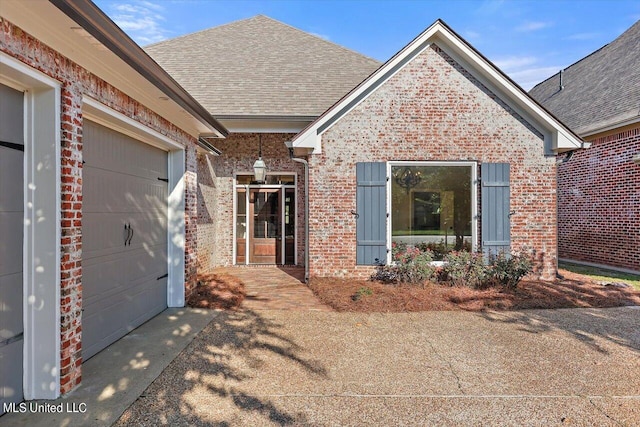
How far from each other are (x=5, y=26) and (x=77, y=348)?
2.67 meters

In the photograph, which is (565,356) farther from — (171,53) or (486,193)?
(171,53)

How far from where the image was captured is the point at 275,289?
729cm

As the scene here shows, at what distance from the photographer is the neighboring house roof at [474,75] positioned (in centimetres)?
734

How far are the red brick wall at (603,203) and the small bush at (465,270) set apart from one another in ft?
16.4

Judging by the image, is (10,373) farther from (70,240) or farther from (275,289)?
(275,289)

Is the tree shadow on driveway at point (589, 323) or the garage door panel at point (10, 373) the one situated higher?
the garage door panel at point (10, 373)

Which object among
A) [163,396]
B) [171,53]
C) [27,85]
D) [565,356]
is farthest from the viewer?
[171,53]

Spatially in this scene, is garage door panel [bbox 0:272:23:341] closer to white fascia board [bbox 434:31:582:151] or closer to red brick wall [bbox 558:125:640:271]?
white fascia board [bbox 434:31:582:151]

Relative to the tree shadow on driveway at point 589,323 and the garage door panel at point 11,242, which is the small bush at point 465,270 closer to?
the tree shadow on driveway at point 589,323

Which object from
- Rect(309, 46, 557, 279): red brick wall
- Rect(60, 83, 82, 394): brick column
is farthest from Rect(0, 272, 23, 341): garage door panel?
Rect(309, 46, 557, 279): red brick wall

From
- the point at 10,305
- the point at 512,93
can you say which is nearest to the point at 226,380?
the point at 10,305

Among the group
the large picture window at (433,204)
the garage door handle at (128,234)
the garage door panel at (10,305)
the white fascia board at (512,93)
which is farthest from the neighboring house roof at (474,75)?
the garage door panel at (10,305)

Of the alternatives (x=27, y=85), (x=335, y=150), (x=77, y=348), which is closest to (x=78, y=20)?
(x=27, y=85)

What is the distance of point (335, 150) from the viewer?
A: 301 inches
